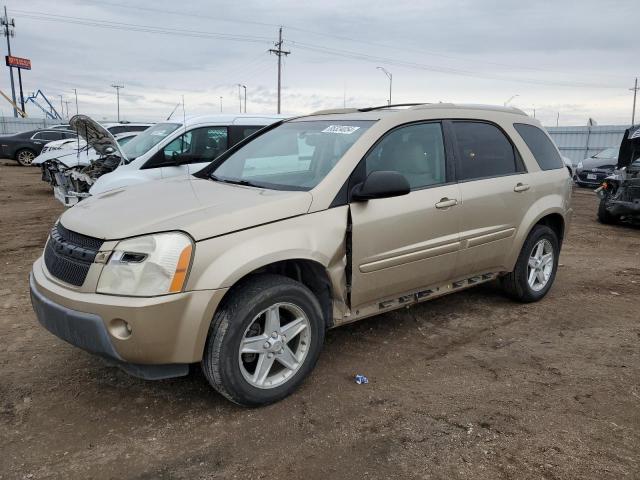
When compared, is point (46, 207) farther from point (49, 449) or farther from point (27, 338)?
point (49, 449)

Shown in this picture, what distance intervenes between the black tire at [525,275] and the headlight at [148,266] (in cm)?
327

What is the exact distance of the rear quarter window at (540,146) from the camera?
4906 mm

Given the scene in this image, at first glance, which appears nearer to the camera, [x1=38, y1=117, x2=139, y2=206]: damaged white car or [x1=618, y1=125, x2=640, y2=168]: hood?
[x1=38, y1=117, x2=139, y2=206]: damaged white car

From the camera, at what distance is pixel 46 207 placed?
11281 millimetres

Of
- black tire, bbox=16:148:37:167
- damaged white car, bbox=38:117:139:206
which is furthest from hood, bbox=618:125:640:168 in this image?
black tire, bbox=16:148:37:167

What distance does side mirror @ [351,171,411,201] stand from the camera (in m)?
3.36

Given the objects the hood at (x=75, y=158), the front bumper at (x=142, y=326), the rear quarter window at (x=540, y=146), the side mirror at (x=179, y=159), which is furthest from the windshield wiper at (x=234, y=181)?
the hood at (x=75, y=158)

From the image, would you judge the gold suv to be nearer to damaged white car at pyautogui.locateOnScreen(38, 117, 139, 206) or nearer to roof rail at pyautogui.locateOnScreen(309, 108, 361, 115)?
roof rail at pyautogui.locateOnScreen(309, 108, 361, 115)

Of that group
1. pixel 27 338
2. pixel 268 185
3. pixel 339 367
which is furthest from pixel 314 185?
pixel 27 338

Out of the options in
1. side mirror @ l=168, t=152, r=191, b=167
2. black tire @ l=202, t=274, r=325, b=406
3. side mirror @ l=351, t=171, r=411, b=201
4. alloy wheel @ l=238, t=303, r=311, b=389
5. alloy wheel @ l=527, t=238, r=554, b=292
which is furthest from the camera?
side mirror @ l=168, t=152, r=191, b=167

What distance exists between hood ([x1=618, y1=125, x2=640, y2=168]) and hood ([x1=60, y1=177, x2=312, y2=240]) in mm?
9153

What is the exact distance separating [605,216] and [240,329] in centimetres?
934

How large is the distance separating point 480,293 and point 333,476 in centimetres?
334

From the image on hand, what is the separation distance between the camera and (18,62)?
54844 mm
